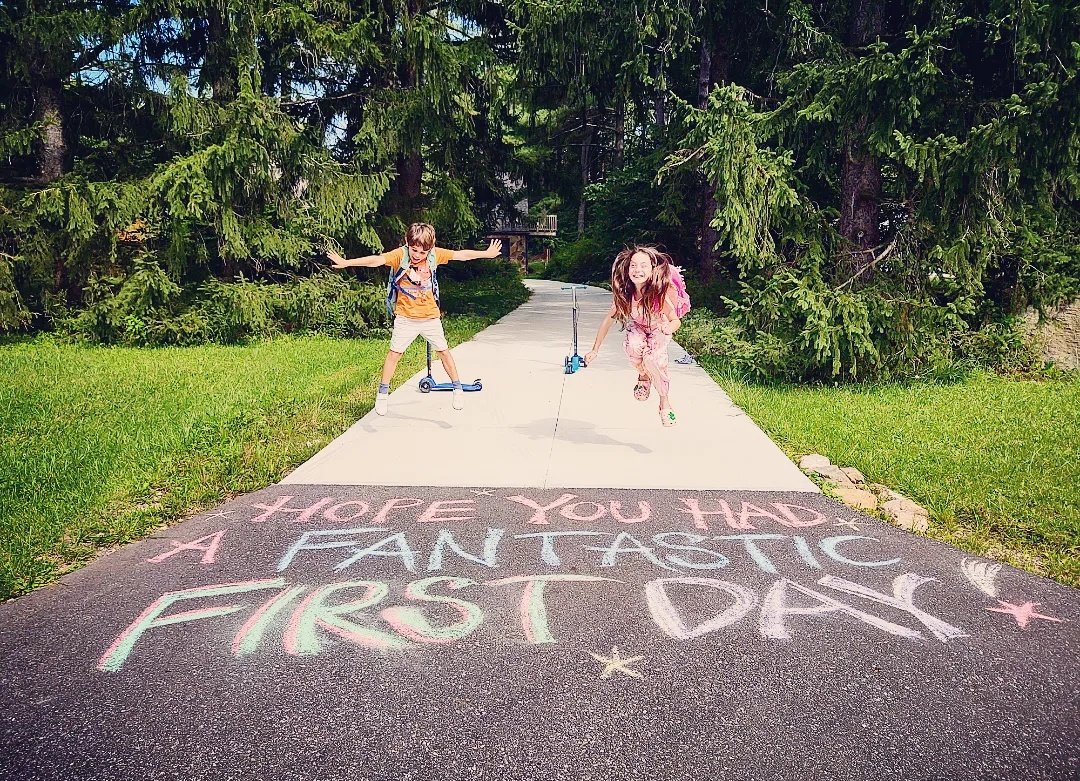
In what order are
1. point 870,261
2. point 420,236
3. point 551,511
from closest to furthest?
1. point 551,511
2. point 420,236
3. point 870,261

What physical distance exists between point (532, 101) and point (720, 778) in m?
14.6

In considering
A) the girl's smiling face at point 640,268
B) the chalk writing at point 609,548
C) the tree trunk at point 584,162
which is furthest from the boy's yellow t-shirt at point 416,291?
the tree trunk at point 584,162

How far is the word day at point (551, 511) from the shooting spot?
4.59 metres

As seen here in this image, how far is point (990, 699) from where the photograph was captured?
2707 millimetres

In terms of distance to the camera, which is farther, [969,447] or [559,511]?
[969,447]

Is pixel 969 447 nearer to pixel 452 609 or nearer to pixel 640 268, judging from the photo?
pixel 640 268

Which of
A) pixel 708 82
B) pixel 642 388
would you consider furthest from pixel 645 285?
pixel 708 82

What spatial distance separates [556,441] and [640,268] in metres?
1.68

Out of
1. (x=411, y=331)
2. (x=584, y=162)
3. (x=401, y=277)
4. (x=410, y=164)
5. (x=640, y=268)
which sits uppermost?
(x=584, y=162)

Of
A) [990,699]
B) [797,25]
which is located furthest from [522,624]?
[797,25]

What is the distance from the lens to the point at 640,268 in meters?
5.96

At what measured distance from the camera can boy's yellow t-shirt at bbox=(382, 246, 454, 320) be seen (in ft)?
22.9

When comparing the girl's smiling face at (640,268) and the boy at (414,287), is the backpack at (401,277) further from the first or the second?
the girl's smiling face at (640,268)

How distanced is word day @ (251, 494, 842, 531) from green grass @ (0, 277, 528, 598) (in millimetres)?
767
